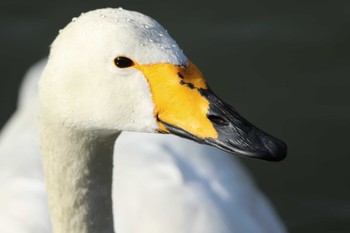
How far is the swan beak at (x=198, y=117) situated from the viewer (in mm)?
3803

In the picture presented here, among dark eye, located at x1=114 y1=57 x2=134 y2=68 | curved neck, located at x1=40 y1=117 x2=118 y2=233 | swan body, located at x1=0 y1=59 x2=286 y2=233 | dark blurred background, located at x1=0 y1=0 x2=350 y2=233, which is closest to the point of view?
dark eye, located at x1=114 y1=57 x2=134 y2=68

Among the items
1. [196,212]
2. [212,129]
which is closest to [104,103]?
[212,129]

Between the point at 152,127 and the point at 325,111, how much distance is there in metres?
4.35

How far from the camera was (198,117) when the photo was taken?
383 cm

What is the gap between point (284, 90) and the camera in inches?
320

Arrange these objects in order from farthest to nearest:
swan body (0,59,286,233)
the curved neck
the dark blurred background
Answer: the dark blurred background, swan body (0,59,286,233), the curved neck

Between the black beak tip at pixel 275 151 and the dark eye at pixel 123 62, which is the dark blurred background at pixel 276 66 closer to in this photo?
the black beak tip at pixel 275 151

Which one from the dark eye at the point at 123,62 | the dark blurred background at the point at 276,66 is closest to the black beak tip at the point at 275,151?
the dark eye at the point at 123,62

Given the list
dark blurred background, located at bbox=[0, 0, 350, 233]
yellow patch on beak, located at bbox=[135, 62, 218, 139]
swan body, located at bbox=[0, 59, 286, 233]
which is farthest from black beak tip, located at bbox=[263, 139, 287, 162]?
dark blurred background, located at bbox=[0, 0, 350, 233]

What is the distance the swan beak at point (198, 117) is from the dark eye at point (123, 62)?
0.05 metres

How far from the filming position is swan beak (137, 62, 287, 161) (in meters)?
3.80

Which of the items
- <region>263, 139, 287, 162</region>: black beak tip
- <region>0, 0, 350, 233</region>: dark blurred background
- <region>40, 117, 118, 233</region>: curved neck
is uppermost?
<region>263, 139, 287, 162</region>: black beak tip

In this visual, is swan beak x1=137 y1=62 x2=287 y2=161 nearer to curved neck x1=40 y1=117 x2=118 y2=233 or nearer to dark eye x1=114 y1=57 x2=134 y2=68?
dark eye x1=114 y1=57 x2=134 y2=68

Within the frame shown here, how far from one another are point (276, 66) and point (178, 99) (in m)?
4.59
